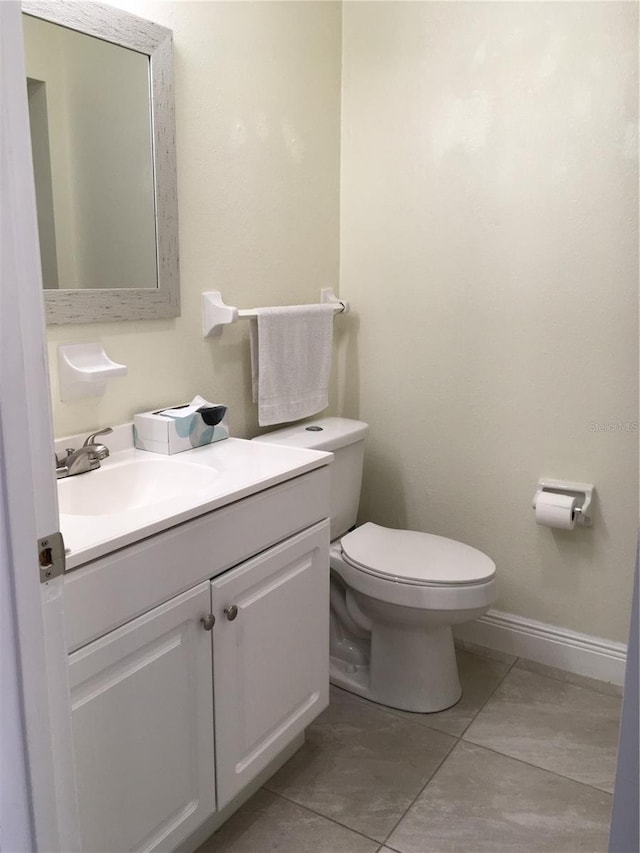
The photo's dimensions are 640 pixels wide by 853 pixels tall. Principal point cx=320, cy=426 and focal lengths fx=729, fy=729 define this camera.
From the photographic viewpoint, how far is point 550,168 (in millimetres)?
2150

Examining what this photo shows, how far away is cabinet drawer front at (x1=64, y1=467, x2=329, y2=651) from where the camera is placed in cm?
119

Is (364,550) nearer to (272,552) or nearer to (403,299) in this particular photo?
(272,552)

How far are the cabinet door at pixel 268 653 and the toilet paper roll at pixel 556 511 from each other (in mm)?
755

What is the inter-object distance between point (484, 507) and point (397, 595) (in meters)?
0.56

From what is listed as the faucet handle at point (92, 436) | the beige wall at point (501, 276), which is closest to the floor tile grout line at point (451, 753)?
the beige wall at point (501, 276)

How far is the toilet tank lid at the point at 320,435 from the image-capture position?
2.17 meters

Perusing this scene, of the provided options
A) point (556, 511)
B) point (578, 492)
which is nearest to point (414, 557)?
point (556, 511)

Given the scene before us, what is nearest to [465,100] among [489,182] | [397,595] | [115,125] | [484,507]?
[489,182]

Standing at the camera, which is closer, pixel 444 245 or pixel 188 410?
pixel 188 410

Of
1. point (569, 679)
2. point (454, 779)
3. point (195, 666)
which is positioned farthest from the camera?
point (569, 679)

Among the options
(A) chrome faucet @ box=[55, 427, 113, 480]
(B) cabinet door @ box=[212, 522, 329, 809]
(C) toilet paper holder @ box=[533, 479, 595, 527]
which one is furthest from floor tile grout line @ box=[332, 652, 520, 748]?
(A) chrome faucet @ box=[55, 427, 113, 480]

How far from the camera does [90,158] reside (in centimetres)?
169

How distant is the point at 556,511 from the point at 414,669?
25.0 inches

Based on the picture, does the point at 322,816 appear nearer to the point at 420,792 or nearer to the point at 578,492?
the point at 420,792
